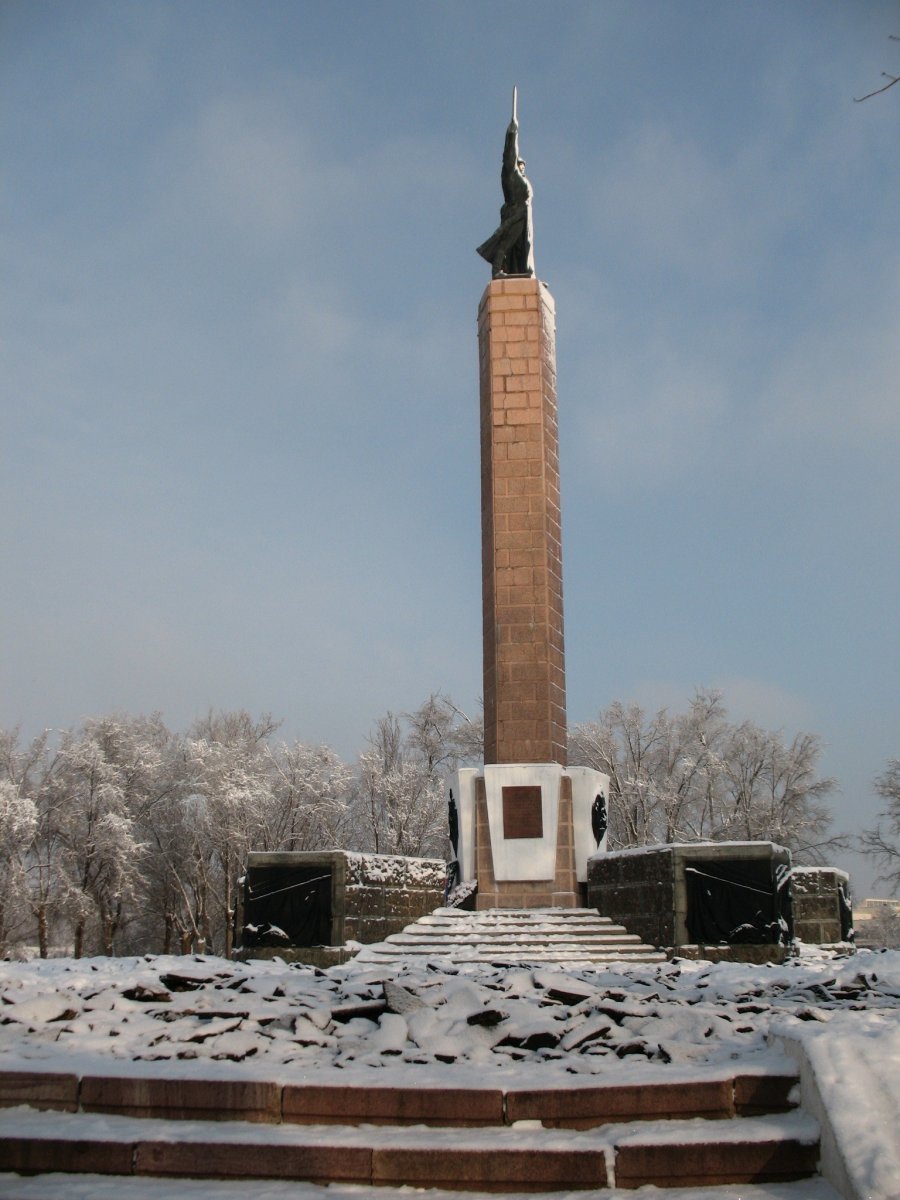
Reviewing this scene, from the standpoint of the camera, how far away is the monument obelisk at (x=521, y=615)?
14.6 metres

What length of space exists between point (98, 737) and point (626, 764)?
17615mm

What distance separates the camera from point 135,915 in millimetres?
34875

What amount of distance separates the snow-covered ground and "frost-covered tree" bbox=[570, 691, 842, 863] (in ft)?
86.2

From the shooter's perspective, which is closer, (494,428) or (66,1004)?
(66,1004)

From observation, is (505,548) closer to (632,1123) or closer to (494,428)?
(494,428)

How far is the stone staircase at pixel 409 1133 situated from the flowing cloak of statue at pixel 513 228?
15103mm

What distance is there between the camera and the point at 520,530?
632 inches

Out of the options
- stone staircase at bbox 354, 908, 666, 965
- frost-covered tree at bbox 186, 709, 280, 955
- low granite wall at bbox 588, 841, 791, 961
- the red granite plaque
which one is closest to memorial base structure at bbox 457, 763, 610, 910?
the red granite plaque

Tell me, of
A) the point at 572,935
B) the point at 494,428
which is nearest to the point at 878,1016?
the point at 572,935

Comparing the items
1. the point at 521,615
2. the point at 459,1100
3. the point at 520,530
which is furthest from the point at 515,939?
the point at 459,1100

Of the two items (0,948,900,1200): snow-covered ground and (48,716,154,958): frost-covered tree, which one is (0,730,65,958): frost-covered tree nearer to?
(48,716,154,958): frost-covered tree

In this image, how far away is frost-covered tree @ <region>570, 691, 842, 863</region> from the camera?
3228cm

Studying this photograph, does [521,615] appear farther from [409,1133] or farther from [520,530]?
[409,1133]

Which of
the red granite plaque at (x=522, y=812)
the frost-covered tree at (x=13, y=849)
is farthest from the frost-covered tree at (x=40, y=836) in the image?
the red granite plaque at (x=522, y=812)
